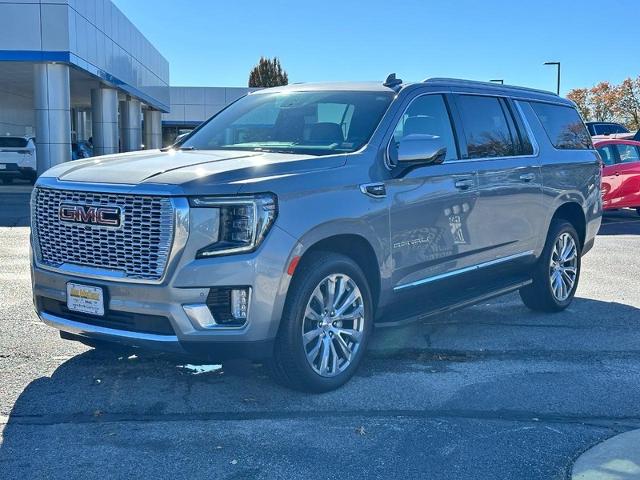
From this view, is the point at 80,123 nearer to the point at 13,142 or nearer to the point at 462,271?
the point at 13,142

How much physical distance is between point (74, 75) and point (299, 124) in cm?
2434

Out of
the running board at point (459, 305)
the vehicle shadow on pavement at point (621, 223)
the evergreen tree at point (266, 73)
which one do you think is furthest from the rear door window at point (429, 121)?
the evergreen tree at point (266, 73)

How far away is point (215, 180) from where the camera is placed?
437cm

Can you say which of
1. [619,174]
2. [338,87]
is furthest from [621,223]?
[338,87]

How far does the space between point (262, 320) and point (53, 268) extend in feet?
4.78

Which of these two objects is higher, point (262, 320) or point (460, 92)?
point (460, 92)

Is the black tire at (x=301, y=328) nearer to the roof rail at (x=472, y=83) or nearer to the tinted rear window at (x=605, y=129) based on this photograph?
the roof rail at (x=472, y=83)

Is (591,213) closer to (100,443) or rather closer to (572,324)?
(572,324)

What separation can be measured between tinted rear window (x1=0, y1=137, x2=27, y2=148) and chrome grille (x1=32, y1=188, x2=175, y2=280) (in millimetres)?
22424

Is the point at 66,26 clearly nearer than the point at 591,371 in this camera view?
No

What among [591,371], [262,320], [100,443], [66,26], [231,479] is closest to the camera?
[231,479]

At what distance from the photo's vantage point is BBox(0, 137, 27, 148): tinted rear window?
1001 inches

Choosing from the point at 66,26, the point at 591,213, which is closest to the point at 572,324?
the point at 591,213

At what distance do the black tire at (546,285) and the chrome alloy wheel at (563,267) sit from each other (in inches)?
2.0
